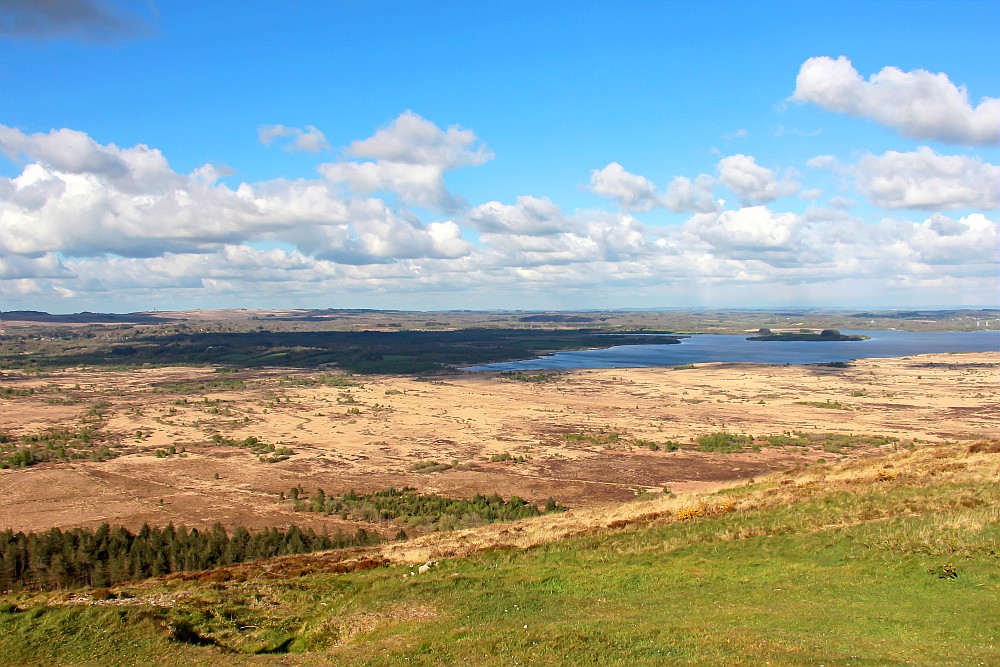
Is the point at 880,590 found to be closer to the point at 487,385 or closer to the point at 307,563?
the point at 307,563

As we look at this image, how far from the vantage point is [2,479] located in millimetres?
52688

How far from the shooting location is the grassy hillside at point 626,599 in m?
13.1

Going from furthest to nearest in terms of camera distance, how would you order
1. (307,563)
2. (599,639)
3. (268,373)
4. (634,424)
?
(268,373), (634,424), (307,563), (599,639)

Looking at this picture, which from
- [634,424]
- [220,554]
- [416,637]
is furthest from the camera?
[634,424]

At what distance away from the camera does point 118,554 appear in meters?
30.2

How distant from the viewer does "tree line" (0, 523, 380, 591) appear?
29.1 metres

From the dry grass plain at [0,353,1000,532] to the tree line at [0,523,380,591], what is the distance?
7.42m

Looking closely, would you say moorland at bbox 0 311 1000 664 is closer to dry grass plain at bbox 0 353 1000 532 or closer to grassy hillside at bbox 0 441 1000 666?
grassy hillside at bbox 0 441 1000 666

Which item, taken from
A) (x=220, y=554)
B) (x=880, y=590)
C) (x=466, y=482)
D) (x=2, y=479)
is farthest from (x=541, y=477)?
(x=2, y=479)

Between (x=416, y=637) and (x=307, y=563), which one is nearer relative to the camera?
(x=416, y=637)

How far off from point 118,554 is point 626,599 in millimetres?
24468

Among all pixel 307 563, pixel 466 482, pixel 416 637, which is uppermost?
pixel 416 637

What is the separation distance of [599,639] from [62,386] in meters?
136

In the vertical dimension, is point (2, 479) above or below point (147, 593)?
below
